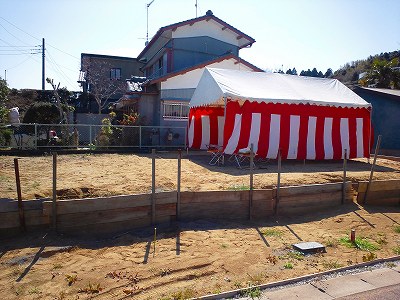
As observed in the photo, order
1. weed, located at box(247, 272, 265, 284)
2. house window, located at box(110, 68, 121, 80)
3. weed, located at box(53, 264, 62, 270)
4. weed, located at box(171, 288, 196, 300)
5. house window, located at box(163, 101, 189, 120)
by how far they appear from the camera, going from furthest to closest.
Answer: house window, located at box(110, 68, 121, 80) → house window, located at box(163, 101, 189, 120) → weed, located at box(53, 264, 62, 270) → weed, located at box(247, 272, 265, 284) → weed, located at box(171, 288, 196, 300)

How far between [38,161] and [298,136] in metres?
9.06

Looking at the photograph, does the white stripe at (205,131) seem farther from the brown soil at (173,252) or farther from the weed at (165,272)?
the weed at (165,272)

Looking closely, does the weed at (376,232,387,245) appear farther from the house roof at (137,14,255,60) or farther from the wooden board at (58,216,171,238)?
the house roof at (137,14,255,60)

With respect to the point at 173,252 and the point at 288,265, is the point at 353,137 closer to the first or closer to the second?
the point at 288,265

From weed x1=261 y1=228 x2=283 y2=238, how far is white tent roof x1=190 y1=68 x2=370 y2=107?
575 centimetres

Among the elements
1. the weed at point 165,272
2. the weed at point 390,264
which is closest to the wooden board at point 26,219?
the weed at point 165,272

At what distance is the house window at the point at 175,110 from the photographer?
16672 mm

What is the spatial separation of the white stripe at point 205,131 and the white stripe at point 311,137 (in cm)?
455

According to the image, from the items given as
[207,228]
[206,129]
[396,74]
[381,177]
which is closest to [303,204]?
[207,228]

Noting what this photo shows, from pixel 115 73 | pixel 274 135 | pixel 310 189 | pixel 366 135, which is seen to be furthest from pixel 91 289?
pixel 115 73

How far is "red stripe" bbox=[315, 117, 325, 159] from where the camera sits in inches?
478

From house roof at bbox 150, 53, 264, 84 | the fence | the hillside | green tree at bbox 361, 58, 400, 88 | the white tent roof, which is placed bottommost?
the fence

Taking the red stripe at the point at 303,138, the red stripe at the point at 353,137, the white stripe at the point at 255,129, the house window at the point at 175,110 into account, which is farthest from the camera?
the house window at the point at 175,110

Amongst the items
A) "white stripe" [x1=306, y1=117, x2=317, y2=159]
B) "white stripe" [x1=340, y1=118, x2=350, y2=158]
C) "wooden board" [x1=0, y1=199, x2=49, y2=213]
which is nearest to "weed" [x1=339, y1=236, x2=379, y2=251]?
"wooden board" [x1=0, y1=199, x2=49, y2=213]
